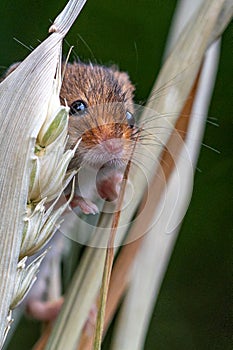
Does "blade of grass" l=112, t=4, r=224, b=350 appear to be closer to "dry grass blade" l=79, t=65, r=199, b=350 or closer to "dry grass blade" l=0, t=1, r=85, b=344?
"dry grass blade" l=79, t=65, r=199, b=350

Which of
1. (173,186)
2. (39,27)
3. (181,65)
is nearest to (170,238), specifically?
(173,186)

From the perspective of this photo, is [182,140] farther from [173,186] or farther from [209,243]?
[209,243]

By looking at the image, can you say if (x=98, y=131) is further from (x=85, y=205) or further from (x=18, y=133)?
(x=18, y=133)

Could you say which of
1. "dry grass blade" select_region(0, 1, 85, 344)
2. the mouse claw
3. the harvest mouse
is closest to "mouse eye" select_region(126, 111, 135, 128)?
the harvest mouse

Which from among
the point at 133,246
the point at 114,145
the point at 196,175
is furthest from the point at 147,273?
the point at 196,175

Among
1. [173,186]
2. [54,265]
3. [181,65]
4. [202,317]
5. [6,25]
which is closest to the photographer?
[181,65]

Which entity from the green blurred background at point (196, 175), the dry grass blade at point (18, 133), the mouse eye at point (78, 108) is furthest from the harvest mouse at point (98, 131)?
the dry grass blade at point (18, 133)

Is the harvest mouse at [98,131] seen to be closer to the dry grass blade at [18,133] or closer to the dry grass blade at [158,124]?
the dry grass blade at [158,124]
